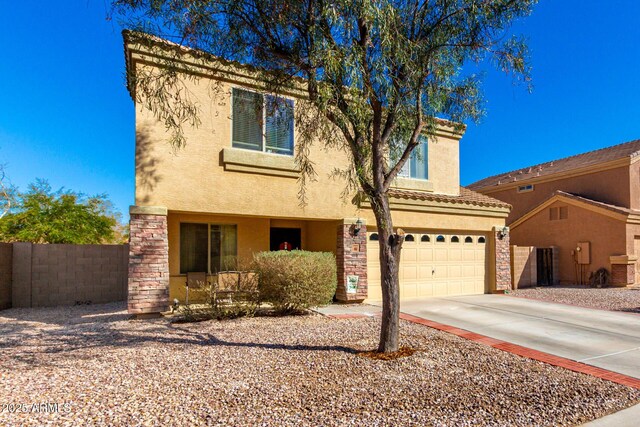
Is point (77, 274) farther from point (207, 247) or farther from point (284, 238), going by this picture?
point (284, 238)

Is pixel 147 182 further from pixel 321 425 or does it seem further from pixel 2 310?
pixel 321 425

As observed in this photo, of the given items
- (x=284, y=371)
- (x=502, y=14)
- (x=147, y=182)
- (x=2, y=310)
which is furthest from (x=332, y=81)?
(x=2, y=310)

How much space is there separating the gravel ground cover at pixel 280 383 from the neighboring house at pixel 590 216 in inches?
560

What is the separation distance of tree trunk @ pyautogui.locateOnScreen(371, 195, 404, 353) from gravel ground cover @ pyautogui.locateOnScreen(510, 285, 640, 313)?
8.73m

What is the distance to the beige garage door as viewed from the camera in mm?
12664

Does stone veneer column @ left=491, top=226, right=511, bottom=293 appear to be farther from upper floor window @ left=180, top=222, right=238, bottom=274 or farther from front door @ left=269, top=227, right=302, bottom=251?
upper floor window @ left=180, top=222, right=238, bottom=274

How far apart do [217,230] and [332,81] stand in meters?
7.17

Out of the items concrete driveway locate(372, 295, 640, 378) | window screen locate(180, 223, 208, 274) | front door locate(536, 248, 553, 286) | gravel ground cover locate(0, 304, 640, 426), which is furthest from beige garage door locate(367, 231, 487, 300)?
front door locate(536, 248, 553, 286)

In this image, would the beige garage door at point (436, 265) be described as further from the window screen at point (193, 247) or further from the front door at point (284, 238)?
the window screen at point (193, 247)

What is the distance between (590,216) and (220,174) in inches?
684

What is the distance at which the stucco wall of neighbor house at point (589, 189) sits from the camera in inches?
751

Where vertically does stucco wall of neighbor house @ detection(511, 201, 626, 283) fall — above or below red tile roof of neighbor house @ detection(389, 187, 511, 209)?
below

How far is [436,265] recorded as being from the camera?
44.8ft

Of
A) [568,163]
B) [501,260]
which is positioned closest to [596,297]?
[501,260]
